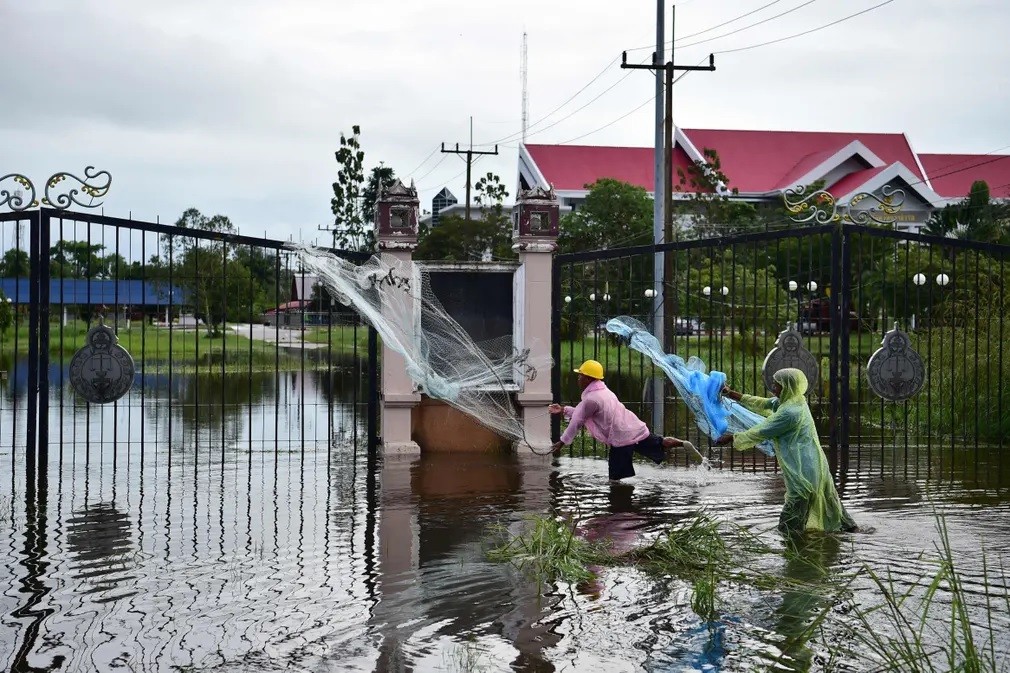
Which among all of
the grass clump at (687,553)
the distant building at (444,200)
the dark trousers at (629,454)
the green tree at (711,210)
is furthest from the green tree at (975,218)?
the distant building at (444,200)

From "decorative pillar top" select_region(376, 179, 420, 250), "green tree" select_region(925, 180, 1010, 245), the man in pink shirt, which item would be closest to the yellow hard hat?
the man in pink shirt

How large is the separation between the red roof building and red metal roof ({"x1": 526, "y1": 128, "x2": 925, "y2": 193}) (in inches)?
1.8

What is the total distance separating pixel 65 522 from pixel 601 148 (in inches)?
2049

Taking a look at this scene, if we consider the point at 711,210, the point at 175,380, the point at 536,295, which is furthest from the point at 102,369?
the point at 711,210

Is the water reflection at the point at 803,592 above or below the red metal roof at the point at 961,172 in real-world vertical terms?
below

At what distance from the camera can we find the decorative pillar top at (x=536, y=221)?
1449cm

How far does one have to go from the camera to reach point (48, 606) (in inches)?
291

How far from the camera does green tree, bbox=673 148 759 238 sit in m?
41.9

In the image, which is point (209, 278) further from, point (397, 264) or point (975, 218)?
point (975, 218)

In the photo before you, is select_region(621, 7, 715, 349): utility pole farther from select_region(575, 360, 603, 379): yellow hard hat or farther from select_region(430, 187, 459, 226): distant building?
select_region(430, 187, 459, 226): distant building

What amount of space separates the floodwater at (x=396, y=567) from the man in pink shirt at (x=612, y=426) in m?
0.39

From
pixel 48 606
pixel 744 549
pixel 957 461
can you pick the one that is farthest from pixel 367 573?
pixel 957 461

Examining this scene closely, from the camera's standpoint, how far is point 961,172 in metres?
58.5

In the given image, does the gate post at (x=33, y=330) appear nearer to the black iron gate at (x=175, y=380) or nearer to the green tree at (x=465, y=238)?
the black iron gate at (x=175, y=380)
